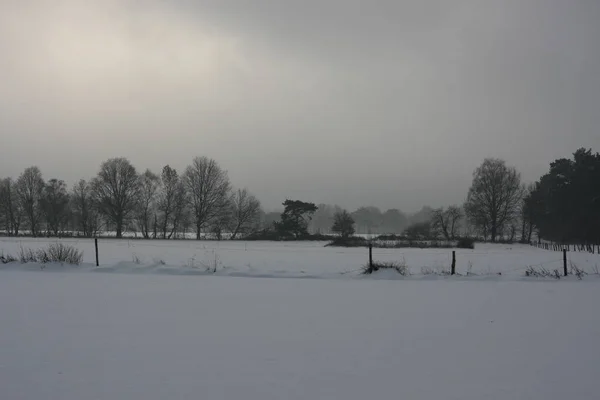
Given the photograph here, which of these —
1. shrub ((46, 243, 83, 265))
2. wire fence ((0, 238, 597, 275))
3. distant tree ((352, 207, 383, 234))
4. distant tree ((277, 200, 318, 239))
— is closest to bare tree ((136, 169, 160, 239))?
distant tree ((277, 200, 318, 239))

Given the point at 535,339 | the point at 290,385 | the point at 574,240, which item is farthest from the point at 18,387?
the point at 574,240

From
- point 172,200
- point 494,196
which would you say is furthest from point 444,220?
point 172,200

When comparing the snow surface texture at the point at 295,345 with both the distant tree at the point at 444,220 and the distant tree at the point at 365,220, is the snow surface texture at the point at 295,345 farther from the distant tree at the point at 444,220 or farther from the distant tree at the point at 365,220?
the distant tree at the point at 365,220

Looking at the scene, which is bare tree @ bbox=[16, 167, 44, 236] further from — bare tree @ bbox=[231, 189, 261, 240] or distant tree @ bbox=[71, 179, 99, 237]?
bare tree @ bbox=[231, 189, 261, 240]

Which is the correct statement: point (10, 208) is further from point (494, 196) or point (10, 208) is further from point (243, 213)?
point (494, 196)

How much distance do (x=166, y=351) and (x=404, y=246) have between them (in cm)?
4064

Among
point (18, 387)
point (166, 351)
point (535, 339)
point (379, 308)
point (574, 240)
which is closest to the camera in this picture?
point (18, 387)

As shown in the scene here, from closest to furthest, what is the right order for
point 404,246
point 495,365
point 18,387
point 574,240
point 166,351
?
1. point 18,387
2. point 495,365
3. point 166,351
4. point 404,246
5. point 574,240

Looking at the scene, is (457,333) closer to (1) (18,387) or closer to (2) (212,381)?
(2) (212,381)

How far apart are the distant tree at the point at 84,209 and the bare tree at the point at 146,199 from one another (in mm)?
7552

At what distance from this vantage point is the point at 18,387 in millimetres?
5004

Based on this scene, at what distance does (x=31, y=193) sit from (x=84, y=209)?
11.8 m

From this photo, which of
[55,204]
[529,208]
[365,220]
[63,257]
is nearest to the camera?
[63,257]

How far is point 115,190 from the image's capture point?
226 feet
